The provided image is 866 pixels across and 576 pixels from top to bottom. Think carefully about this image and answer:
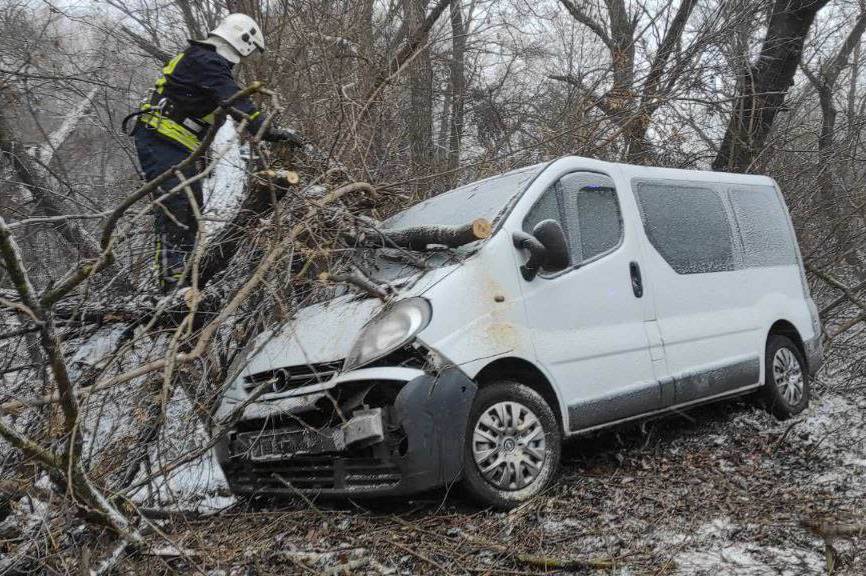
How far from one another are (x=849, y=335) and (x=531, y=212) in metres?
5.59

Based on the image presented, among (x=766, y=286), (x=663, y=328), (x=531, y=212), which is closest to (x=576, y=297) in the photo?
(x=531, y=212)

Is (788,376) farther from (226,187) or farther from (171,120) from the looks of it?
(171,120)

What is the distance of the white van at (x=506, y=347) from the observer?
3.73 meters

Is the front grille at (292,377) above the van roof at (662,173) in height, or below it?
below

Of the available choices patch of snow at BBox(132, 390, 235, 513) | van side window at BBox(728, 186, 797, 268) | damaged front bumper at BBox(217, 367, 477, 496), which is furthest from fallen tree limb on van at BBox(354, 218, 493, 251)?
van side window at BBox(728, 186, 797, 268)

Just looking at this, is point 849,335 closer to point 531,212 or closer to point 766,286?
point 766,286

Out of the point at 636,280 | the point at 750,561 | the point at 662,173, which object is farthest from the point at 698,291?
the point at 750,561

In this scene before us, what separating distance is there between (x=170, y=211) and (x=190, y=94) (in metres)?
1.36

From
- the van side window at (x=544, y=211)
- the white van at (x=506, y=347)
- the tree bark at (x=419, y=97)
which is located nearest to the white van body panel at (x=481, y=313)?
the white van at (x=506, y=347)

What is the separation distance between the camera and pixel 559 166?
15.5 feet

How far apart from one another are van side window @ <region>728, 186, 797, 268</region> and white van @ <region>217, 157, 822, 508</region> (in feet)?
1.36

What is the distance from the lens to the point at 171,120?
547 centimetres

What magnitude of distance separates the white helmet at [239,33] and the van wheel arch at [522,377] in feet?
10.3

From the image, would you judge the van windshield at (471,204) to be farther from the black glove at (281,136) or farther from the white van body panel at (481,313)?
Answer: the black glove at (281,136)
